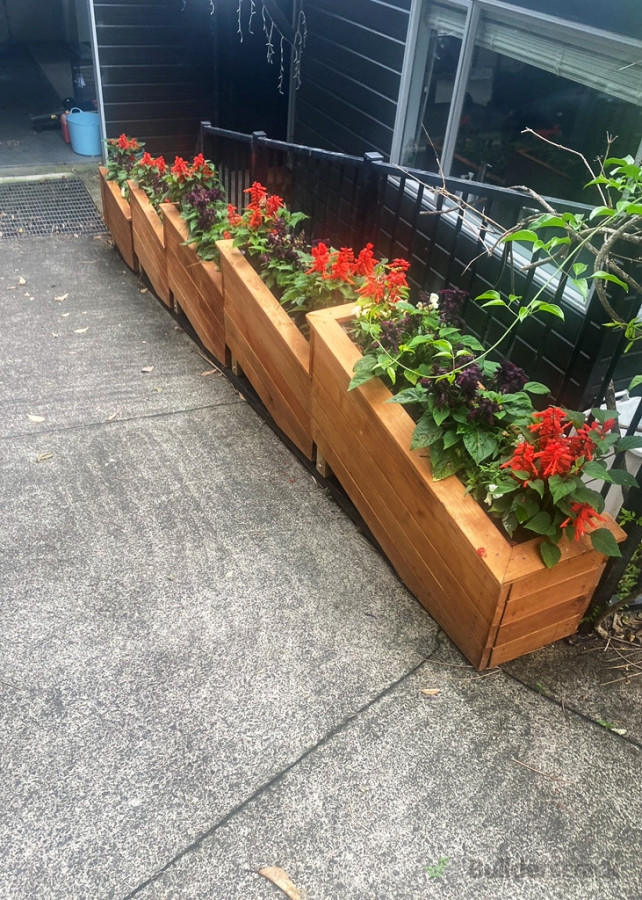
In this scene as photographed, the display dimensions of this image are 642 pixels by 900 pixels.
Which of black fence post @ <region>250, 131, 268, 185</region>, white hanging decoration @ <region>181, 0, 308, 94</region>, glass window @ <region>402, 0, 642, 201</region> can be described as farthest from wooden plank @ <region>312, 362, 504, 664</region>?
white hanging decoration @ <region>181, 0, 308, 94</region>

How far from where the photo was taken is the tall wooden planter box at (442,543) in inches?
87.4

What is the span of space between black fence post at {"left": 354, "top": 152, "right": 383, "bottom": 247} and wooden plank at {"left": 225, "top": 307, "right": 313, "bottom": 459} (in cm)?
85

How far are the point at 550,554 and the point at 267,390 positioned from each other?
71.8 inches

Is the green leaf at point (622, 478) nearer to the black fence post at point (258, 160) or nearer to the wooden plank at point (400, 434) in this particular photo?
the wooden plank at point (400, 434)

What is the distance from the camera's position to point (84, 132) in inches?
306

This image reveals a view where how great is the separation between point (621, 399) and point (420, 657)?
151 centimetres

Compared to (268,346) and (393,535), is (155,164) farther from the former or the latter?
(393,535)

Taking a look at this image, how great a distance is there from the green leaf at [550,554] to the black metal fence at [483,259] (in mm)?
340

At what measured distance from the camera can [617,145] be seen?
3.50 meters

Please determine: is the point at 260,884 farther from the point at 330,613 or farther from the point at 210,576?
the point at 210,576

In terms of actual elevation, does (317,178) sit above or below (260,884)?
above

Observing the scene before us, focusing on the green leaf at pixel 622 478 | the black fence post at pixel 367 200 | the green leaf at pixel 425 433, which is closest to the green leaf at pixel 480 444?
the green leaf at pixel 425 433

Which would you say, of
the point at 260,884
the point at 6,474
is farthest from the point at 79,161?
the point at 260,884

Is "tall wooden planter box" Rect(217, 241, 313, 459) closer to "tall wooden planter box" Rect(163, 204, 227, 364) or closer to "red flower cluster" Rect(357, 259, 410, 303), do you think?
"tall wooden planter box" Rect(163, 204, 227, 364)
